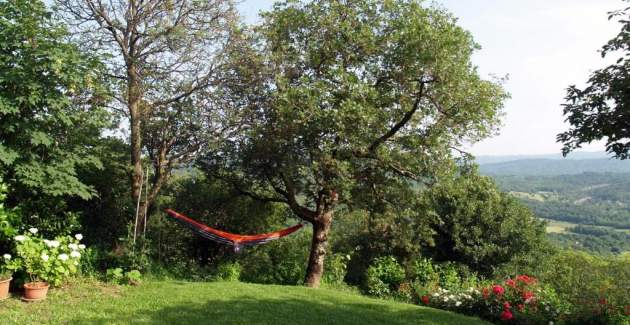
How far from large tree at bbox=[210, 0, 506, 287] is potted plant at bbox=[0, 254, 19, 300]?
4.79 meters

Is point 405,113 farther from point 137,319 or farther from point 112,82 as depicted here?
point 137,319

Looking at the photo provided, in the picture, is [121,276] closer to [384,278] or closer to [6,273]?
[6,273]

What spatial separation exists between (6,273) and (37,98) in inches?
98.4

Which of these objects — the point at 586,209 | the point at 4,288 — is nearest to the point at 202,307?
the point at 4,288

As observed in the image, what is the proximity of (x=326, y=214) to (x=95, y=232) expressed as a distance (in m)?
5.12

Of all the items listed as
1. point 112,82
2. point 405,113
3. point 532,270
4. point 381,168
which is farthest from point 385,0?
point 532,270

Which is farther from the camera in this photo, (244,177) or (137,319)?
(244,177)

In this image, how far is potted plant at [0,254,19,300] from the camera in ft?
20.5

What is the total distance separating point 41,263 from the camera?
260 inches

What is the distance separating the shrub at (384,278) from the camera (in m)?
11.9

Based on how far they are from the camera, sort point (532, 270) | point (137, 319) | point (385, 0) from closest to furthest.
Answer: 1. point (137, 319)
2. point (385, 0)
3. point (532, 270)

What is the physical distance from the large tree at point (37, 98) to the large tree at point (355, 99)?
3.48m

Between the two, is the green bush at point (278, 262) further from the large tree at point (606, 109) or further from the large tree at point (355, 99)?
the large tree at point (606, 109)

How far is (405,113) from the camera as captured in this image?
10.2 meters
